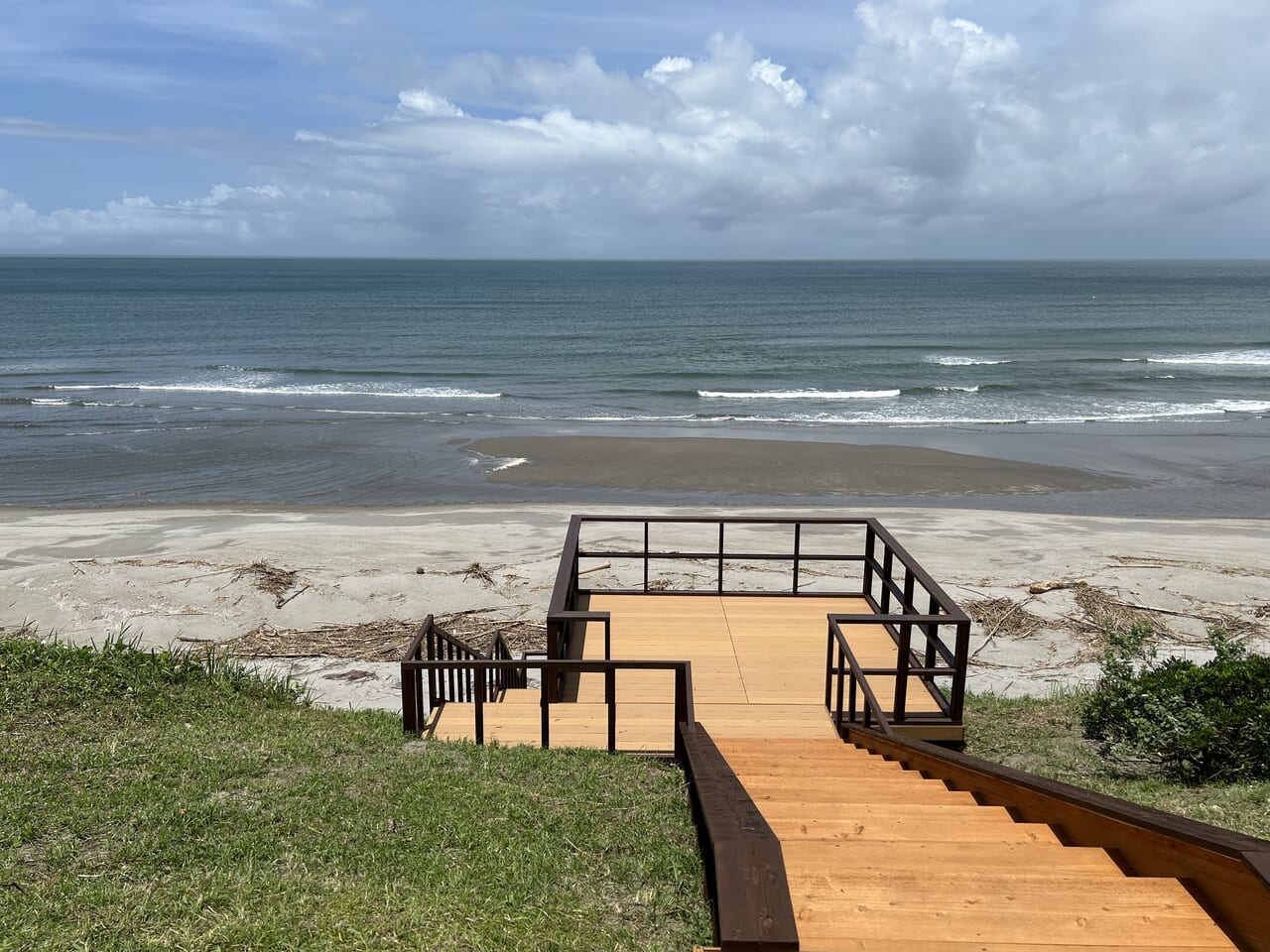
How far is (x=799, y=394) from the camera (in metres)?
44.1

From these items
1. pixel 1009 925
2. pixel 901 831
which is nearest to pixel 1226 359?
pixel 901 831

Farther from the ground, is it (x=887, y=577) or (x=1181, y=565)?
(x=887, y=577)

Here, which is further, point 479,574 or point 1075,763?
point 479,574

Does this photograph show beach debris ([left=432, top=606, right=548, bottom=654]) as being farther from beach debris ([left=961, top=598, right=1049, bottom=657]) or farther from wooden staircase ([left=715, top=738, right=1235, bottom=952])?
wooden staircase ([left=715, top=738, right=1235, bottom=952])

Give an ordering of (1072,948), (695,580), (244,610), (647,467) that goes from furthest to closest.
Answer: (647,467) < (695,580) < (244,610) < (1072,948)

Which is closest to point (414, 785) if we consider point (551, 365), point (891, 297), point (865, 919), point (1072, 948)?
point (865, 919)

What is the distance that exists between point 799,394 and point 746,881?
137ft

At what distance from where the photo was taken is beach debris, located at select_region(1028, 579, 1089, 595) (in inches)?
619

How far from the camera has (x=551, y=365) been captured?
52188 mm

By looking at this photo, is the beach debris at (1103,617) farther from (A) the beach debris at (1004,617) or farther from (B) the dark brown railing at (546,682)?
(B) the dark brown railing at (546,682)

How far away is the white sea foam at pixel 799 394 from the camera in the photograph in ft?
142

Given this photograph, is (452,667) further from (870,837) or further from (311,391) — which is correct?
(311,391)

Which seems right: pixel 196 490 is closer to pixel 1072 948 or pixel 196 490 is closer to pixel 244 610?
pixel 244 610

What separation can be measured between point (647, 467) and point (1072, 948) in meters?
25.7
